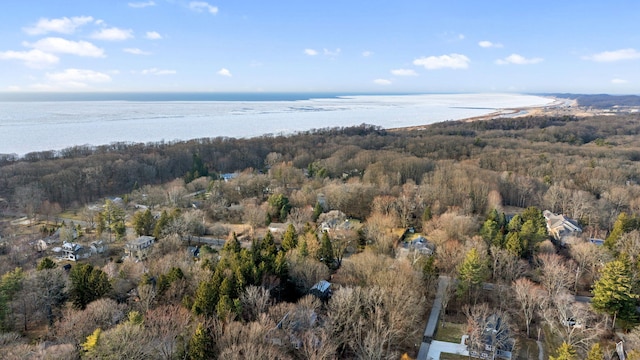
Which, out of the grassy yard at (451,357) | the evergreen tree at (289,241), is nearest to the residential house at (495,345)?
the grassy yard at (451,357)

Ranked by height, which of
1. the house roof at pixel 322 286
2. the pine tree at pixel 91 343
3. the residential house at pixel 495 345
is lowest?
the residential house at pixel 495 345

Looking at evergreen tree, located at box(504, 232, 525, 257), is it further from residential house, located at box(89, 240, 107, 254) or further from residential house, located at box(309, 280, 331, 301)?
residential house, located at box(89, 240, 107, 254)

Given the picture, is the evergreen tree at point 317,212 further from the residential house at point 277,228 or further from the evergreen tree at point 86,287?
the evergreen tree at point 86,287

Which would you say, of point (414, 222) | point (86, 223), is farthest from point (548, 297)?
point (86, 223)

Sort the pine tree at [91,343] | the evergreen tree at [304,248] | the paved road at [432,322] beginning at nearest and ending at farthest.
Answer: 1. the pine tree at [91,343]
2. the paved road at [432,322]
3. the evergreen tree at [304,248]

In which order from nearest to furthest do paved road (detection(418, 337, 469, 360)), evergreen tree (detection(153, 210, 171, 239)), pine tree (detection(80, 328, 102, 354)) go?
pine tree (detection(80, 328, 102, 354))
paved road (detection(418, 337, 469, 360))
evergreen tree (detection(153, 210, 171, 239))

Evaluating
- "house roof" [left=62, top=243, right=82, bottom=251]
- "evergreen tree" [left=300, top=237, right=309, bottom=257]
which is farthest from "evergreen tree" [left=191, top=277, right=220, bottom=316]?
"house roof" [left=62, top=243, right=82, bottom=251]
